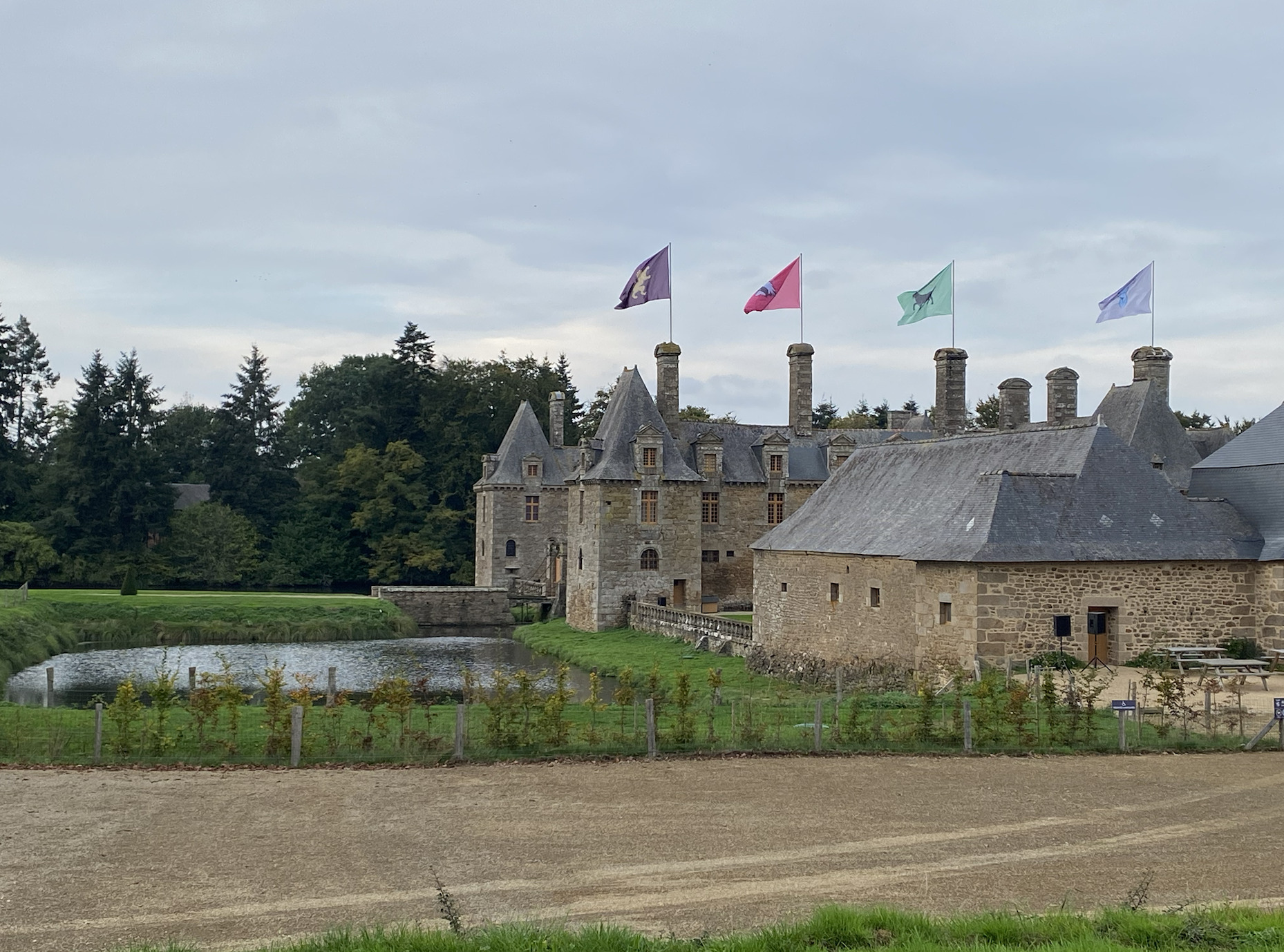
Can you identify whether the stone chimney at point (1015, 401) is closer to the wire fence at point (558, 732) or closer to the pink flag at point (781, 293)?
the pink flag at point (781, 293)

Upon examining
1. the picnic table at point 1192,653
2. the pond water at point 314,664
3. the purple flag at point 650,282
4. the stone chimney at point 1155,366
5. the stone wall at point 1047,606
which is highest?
the purple flag at point 650,282

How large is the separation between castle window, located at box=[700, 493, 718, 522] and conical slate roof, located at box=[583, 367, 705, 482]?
1.53 meters

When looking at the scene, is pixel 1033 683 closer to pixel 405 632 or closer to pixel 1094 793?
pixel 1094 793

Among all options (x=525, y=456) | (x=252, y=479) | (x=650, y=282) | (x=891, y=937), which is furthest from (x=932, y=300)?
(x=252, y=479)

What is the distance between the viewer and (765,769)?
13023 millimetres

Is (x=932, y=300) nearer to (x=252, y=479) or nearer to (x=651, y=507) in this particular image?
(x=651, y=507)

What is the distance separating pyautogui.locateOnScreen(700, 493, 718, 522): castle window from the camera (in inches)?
1591

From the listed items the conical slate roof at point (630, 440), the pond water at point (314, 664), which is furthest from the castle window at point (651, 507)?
the pond water at point (314, 664)

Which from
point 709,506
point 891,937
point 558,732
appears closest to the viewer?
point 891,937

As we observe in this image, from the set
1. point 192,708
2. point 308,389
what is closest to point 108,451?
point 308,389

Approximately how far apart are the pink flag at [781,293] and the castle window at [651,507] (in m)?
6.64

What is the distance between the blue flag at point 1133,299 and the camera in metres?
32.0

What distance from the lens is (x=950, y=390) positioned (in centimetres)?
3078

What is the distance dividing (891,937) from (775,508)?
3436 centimetres
